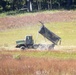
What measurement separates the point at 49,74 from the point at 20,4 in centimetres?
8314

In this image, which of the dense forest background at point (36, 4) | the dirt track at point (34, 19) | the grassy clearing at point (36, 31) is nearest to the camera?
the grassy clearing at point (36, 31)

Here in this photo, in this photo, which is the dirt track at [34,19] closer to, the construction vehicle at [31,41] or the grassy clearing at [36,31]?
the grassy clearing at [36,31]

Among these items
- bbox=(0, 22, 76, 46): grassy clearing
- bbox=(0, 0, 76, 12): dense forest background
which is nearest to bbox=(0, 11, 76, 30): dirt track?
bbox=(0, 22, 76, 46): grassy clearing

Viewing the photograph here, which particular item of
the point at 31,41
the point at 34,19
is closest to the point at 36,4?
the point at 34,19

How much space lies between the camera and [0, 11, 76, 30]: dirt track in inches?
2493

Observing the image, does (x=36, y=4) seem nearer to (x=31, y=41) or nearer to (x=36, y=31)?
(x=36, y=31)

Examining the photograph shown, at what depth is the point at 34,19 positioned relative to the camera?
64.9 meters

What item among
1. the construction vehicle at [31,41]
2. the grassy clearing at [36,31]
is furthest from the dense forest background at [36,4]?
the construction vehicle at [31,41]

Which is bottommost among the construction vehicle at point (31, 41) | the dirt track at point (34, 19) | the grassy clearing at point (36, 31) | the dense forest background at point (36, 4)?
the dense forest background at point (36, 4)

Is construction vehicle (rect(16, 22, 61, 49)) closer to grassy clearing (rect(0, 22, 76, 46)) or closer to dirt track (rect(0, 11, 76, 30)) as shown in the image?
grassy clearing (rect(0, 22, 76, 46))

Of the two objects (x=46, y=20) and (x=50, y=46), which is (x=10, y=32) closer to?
(x=46, y=20)

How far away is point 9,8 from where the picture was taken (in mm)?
93812

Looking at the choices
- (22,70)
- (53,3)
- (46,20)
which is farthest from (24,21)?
(22,70)

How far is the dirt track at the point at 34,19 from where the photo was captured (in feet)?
208
